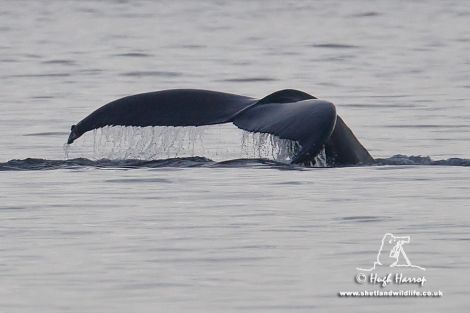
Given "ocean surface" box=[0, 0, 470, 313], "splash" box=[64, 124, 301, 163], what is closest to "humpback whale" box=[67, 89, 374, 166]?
"splash" box=[64, 124, 301, 163]

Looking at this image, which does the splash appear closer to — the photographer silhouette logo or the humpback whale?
the humpback whale

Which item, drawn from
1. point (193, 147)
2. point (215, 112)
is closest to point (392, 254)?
point (215, 112)

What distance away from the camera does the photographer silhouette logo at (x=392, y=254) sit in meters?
8.29

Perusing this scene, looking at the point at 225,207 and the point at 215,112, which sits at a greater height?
the point at 215,112

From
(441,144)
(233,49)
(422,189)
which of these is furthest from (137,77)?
(422,189)

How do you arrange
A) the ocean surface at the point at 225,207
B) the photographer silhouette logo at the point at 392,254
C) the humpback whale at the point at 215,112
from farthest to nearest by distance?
the humpback whale at the point at 215,112, the photographer silhouette logo at the point at 392,254, the ocean surface at the point at 225,207

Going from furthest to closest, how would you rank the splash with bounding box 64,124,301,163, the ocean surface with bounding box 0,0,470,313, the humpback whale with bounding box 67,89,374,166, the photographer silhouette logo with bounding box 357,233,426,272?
the splash with bounding box 64,124,301,163 < the humpback whale with bounding box 67,89,374,166 < the photographer silhouette logo with bounding box 357,233,426,272 < the ocean surface with bounding box 0,0,470,313

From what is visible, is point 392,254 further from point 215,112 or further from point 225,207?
point 215,112

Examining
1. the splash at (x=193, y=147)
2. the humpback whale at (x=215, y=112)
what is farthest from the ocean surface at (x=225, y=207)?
the humpback whale at (x=215, y=112)

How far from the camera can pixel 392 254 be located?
28.1 ft

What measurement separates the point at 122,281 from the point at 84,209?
7.52 ft

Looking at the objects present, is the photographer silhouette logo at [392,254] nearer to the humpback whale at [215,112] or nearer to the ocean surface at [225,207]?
the ocean surface at [225,207]

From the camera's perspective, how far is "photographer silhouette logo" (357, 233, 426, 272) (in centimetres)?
829

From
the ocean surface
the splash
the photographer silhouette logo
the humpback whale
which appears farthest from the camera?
the splash
